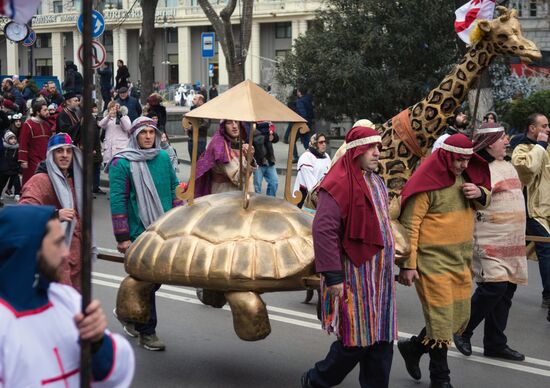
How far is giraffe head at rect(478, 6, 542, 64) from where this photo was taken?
880cm

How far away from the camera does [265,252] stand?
5840 millimetres

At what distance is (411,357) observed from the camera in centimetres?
671

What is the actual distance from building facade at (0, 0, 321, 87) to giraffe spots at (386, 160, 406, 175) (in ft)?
189

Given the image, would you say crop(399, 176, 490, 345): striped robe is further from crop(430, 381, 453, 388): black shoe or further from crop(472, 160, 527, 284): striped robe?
crop(472, 160, 527, 284): striped robe

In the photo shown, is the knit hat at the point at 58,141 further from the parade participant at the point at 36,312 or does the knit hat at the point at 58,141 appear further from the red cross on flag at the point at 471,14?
the red cross on flag at the point at 471,14

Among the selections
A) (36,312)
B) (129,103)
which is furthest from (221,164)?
(129,103)

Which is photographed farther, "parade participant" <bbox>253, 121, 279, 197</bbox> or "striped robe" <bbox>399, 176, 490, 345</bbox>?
"parade participant" <bbox>253, 121, 279, 197</bbox>

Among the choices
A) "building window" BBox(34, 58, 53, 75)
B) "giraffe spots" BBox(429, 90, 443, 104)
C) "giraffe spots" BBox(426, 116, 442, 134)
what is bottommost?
"giraffe spots" BBox(426, 116, 442, 134)

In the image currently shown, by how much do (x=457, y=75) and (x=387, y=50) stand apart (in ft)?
39.6

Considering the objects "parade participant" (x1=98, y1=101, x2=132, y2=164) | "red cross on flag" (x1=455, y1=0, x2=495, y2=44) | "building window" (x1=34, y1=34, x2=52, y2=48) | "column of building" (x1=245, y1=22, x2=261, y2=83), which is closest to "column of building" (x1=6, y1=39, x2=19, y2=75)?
"building window" (x1=34, y1=34, x2=52, y2=48)

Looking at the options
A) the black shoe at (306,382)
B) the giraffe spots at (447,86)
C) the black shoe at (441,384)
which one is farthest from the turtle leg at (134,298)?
the giraffe spots at (447,86)

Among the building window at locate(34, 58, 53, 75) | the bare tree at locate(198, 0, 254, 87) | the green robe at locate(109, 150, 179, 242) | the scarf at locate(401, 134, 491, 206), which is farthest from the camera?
the building window at locate(34, 58, 53, 75)

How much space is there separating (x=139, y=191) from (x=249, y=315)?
78.6 inches

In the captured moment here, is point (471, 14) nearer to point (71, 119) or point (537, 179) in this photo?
point (537, 179)
